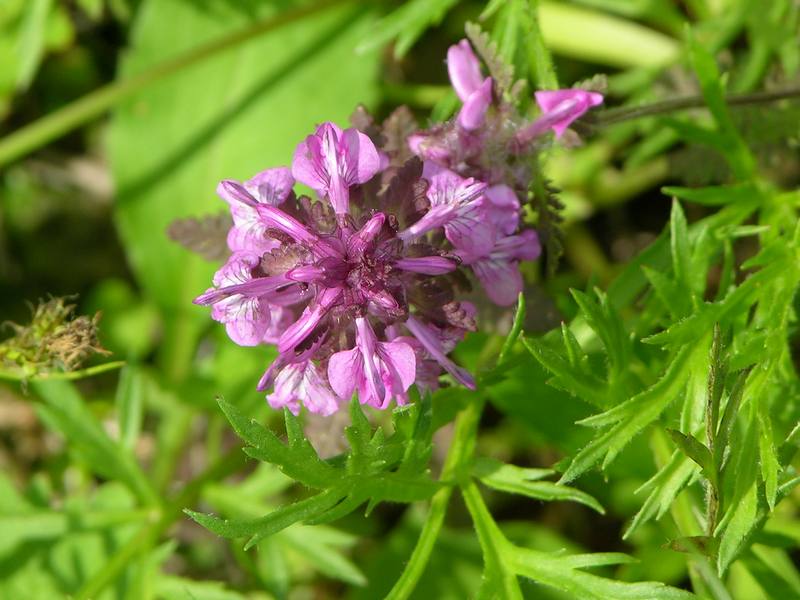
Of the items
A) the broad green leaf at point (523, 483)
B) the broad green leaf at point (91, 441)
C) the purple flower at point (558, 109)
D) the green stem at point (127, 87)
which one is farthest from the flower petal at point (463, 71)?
the broad green leaf at point (91, 441)

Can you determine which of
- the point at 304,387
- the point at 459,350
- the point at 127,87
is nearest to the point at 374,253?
the point at 304,387

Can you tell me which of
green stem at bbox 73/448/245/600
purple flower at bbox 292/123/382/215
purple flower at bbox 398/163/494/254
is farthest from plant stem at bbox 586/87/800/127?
green stem at bbox 73/448/245/600

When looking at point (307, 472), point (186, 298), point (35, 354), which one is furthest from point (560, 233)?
point (186, 298)

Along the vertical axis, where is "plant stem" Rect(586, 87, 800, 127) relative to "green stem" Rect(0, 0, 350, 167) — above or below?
below

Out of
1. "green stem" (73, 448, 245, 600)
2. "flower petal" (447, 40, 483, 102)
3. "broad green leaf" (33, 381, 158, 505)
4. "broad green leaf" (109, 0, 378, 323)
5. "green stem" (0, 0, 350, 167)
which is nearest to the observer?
"flower petal" (447, 40, 483, 102)

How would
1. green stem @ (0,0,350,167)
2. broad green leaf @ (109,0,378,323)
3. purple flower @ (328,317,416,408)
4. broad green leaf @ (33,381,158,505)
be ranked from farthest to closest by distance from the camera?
1. broad green leaf @ (109,0,378,323)
2. green stem @ (0,0,350,167)
3. broad green leaf @ (33,381,158,505)
4. purple flower @ (328,317,416,408)

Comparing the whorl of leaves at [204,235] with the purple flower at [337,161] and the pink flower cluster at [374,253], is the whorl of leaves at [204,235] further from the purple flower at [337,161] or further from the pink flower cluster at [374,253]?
the purple flower at [337,161]

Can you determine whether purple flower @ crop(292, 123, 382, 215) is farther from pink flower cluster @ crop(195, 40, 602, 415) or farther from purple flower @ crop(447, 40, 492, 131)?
purple flower @ crop(447, 40, 492, 131)

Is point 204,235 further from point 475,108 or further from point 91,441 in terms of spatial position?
point 91,441

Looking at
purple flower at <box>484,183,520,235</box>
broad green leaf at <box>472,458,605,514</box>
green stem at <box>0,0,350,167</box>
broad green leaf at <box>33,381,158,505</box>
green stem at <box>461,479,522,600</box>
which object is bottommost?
green stem at <box>461,479,522,600</box>
